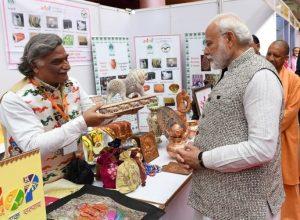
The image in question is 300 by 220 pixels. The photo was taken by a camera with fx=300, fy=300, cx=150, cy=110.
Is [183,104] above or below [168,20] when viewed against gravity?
below

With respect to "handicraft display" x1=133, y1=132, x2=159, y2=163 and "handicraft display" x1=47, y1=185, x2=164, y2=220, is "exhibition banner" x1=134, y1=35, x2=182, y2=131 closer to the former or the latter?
"handicraft display" x1=133, y1=132, x2=159, y2=163

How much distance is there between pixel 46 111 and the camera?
4.45 ft

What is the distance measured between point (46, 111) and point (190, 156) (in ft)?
2.21

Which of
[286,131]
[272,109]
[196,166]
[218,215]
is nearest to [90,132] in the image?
[196,166]

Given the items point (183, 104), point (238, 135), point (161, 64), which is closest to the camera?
point (238, 135)

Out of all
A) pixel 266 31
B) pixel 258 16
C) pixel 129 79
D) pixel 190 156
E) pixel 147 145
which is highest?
pixel 258 16

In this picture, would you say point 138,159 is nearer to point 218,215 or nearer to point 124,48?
point 218,215

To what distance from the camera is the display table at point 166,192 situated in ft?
4.25

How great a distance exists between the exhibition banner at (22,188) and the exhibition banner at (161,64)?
2.33 meters

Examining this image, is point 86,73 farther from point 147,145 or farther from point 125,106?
point 125,106

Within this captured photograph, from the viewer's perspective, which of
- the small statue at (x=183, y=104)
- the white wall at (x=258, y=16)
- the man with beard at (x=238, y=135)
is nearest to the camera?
the man with beard at (x=238, y=135)

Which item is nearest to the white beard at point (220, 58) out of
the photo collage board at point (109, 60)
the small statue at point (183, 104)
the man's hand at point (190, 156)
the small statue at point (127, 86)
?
the man's hand at point (190, 156)

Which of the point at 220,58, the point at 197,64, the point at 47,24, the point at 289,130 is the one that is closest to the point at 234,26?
the point at 220,58

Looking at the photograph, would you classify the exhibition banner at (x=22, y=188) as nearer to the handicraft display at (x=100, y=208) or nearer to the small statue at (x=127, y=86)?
the handicraft display at (x=100, y=208)
